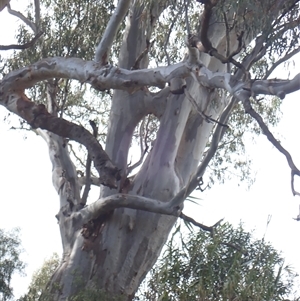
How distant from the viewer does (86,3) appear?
8742mm

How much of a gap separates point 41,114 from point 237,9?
1.97 m

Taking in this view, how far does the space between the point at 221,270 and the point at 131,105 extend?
209cm

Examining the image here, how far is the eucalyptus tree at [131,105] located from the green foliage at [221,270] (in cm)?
38

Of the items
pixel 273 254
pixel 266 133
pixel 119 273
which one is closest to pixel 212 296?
pixel 273 254

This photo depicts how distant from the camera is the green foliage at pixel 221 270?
6.44 m

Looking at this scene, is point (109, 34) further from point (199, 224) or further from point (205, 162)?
point (199, 224)

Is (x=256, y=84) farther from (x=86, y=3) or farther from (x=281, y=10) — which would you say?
(x=86, y=3)

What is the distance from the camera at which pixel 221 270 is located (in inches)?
262

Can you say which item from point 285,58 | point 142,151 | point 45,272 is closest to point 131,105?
point 142,151

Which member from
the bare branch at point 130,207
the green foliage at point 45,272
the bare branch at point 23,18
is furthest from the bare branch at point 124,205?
the bare branch at point 23,18

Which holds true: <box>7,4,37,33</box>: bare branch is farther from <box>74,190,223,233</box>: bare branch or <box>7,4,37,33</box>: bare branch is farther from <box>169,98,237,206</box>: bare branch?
<box>169,98,237,206</box>: bare branch

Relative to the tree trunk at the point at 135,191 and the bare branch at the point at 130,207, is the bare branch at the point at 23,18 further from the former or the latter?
the bare branch at the point at 130,207

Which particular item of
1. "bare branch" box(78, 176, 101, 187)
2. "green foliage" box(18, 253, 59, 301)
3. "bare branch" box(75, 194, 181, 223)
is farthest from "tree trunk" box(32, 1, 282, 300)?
"green foliage" box(18, 253, 59, 301)

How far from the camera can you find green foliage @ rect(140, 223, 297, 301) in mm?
6441
